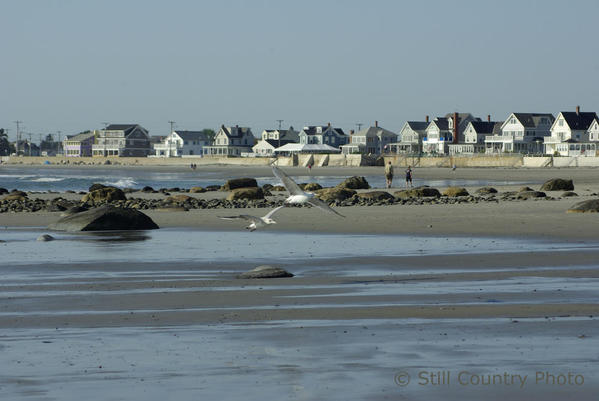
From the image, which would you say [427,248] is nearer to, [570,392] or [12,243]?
[12,243]

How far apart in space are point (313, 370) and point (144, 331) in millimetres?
2759

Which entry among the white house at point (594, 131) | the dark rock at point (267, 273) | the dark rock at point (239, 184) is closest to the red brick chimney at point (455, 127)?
the white house at point (594, 131)

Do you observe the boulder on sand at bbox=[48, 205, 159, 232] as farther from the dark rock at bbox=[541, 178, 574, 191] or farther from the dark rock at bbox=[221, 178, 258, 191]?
the dark rock at bbox=[221, 178, 258, 191]

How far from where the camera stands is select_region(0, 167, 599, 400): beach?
26.7 feet

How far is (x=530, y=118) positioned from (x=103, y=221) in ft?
488

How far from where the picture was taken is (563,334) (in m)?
10.0

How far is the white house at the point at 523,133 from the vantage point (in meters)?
162

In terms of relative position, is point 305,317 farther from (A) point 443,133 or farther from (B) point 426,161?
(A) point 443,133

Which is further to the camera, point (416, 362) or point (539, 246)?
point (539, 246)

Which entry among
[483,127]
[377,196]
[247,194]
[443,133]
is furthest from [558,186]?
[443,133]

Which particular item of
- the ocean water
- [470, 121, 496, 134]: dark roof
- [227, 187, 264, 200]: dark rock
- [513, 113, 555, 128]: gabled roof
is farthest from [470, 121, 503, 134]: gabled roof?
[227, 187, 264, 200]: dark rock

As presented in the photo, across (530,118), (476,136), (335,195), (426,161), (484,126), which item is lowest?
(335,195)

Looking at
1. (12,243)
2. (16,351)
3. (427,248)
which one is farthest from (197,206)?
(16,351)

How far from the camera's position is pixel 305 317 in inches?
449
